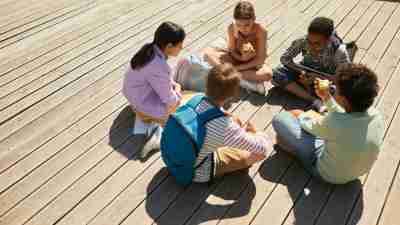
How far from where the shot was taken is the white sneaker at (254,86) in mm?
4324

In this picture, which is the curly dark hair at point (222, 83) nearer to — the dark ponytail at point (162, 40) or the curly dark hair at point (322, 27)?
the dark ponytail at point (162, 40)

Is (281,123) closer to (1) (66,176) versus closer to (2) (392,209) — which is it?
(2) (392,209)

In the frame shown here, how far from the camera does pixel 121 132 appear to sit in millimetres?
3822

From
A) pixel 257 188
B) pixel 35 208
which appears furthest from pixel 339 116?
pixel 35 208

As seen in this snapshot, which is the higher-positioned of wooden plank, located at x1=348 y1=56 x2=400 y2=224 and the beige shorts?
the beige shorts

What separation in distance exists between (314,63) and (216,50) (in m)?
1.01

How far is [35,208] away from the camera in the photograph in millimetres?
3096

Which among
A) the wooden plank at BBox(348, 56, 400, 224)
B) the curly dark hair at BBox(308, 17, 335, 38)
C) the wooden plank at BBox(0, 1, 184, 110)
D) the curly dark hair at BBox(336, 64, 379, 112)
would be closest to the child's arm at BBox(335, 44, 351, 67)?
the curly dark hair at BBox(308, 17, 335, 38)

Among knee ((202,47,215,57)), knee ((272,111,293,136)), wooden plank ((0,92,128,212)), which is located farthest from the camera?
knee ((202,47,215,57))

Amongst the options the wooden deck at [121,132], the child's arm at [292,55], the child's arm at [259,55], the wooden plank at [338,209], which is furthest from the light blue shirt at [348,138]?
the child's arm at [259,55]

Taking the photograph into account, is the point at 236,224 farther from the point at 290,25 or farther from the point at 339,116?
the point at 290,25

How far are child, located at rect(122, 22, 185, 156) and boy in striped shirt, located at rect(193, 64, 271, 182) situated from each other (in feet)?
2.03

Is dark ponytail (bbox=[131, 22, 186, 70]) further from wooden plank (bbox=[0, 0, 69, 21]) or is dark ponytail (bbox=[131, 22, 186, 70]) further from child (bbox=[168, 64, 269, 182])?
wooden plank (bbox=[0, 0, 69, 21])

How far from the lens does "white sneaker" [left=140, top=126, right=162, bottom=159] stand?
3553 millimetres
